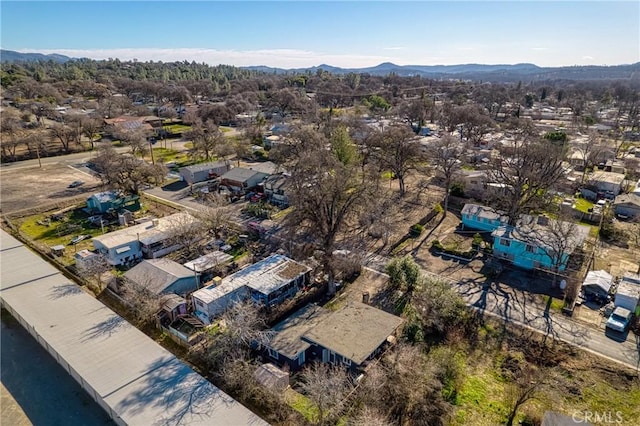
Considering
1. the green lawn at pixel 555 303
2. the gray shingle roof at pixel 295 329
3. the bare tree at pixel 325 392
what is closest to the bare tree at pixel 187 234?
the gray shingle roof at pixel 295 329

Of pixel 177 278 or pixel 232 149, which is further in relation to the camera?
pixel 232 149

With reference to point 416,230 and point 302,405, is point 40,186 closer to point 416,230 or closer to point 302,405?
point 416,230

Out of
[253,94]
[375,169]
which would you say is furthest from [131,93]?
[375,169]

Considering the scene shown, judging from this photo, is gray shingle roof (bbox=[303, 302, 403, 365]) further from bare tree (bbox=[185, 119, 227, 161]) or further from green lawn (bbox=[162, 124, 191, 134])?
green lawn (bbox=[162, 124, 191, 134])

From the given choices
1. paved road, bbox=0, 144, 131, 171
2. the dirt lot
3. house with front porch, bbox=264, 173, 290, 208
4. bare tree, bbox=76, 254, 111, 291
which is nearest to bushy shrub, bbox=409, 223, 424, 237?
house with front porch, bbox=264, 173, 290, 208

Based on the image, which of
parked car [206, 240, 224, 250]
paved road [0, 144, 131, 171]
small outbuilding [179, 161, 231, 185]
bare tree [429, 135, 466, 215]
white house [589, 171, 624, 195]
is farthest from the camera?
paved road [0, 144, 131, 171]

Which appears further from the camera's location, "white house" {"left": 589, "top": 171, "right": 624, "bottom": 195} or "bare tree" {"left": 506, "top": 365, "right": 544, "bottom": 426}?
"white house" {"left": 589, "top": 171, "right": 624, "bottom": 195}

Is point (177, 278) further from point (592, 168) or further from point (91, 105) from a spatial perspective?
point (91, 105)
